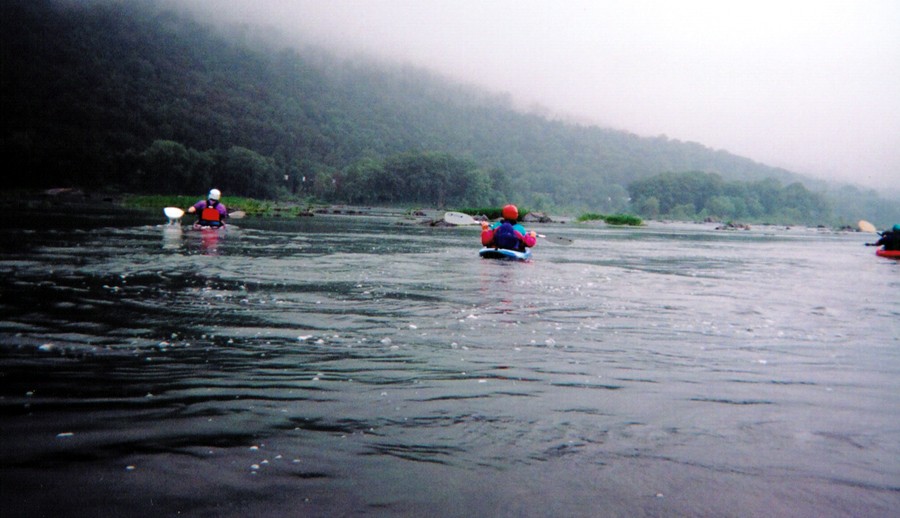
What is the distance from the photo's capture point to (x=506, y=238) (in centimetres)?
2355

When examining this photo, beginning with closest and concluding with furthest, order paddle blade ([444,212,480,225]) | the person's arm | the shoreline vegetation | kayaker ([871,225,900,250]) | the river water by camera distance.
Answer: the river water, the person's arm, paddle blade ([444,212,480,225]), kayaker ([871,225,900,250]), the shoreline vegetation

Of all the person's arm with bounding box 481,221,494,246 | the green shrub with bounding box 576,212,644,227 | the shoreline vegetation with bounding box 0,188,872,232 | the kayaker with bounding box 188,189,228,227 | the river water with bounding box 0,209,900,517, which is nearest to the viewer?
the river water with bounding box 0,209,900,517

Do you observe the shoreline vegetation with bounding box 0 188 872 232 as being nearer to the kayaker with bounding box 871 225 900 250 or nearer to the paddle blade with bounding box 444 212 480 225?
the paddle blade with bounding box 444 212 480 225

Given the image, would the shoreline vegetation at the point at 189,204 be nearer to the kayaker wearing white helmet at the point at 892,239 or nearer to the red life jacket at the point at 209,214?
the red life jacket at the point at 209,214

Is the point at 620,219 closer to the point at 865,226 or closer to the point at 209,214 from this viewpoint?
→ the point at 865,226

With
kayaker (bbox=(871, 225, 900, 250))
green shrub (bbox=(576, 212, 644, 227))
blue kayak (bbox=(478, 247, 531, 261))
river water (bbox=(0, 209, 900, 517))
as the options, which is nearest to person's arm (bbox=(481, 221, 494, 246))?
blue kayak (bbox=(478, 247, 531, 261))

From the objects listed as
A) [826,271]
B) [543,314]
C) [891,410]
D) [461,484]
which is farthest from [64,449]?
[826,271]

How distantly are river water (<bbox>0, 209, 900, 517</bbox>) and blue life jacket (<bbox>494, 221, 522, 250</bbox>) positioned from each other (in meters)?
9.22

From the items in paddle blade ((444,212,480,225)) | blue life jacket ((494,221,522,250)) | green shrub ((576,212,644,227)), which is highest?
paddle blade ((444,212,480,225))

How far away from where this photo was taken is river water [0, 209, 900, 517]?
443 centimetres

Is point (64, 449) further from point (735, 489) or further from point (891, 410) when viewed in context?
point (891, 410)

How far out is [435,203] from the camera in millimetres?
163625

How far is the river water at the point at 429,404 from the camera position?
443 centimetres

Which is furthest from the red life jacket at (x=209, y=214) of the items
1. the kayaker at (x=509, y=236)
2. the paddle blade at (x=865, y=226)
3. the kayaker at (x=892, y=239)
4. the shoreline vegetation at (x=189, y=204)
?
the paddle blade at (x=865, y=226)
